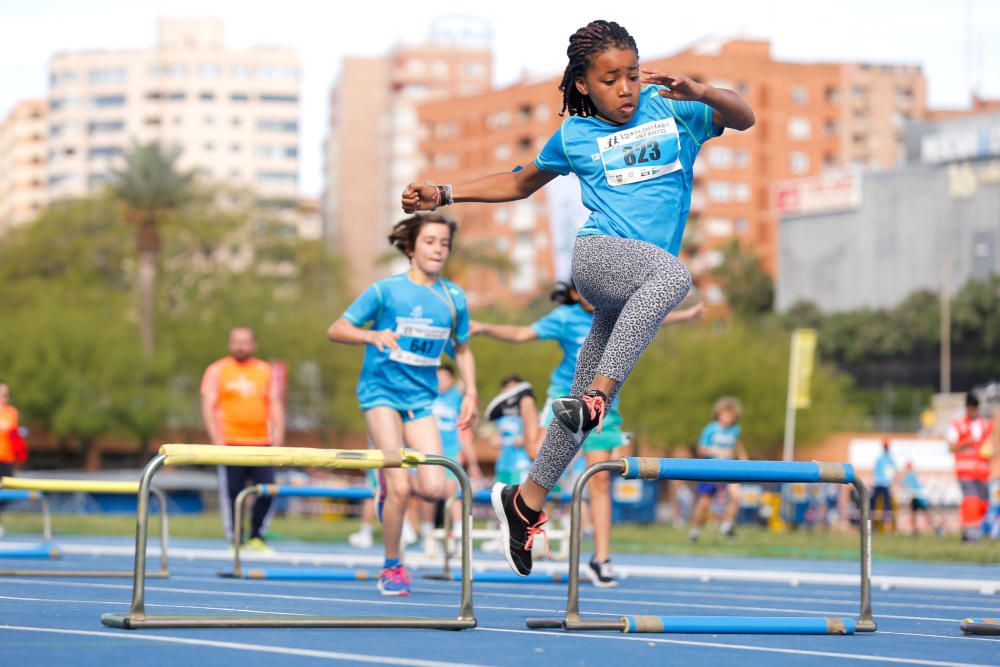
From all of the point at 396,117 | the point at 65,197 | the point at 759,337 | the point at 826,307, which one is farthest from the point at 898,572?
the point at 396,117

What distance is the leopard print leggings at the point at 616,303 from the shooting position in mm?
6496

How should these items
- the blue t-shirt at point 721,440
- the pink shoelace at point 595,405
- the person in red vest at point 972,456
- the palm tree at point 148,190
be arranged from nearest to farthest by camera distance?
the pink shoelace at point 595,405
the person in red vest at point 972,456
the blue t-shirt at point 721,440
the palm tree at point 148,190

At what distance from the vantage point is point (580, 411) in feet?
20.4

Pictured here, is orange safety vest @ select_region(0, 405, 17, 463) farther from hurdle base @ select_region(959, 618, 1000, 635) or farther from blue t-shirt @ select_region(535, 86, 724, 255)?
hurdle base @ select_region(959, 618, 1000, 635)

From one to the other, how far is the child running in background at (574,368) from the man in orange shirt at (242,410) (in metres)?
4.02

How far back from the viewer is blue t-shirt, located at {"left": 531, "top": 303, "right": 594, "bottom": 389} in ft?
39.2

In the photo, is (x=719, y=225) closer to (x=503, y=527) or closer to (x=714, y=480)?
(x=503, y=527)

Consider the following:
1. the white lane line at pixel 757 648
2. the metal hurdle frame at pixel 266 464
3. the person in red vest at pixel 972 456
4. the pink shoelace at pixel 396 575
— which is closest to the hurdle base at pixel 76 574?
the pink shoelace at pixel 396 575

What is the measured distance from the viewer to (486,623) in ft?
23.4

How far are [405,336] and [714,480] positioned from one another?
3823 mm

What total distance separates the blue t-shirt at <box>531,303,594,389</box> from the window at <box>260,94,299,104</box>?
149346 mm

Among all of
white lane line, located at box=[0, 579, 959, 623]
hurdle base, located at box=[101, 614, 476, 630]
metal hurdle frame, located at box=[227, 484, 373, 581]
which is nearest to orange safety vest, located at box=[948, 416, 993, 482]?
metal hurdle frame, located at box=[227, 484, 373, 581]

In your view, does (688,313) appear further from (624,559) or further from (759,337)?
(759,337)

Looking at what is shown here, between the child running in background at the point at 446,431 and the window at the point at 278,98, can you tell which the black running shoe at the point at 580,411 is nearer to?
the child running in background at the point at 446,431
